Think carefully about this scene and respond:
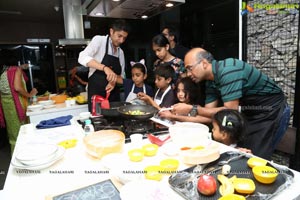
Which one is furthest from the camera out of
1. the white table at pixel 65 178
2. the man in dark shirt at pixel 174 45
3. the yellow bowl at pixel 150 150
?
the man in dark shirt at pixel 174 45

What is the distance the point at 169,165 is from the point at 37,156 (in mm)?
574

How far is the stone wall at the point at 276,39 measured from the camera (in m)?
1.73

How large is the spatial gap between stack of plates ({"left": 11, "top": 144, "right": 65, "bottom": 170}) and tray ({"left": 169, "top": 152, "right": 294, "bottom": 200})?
0.53 m

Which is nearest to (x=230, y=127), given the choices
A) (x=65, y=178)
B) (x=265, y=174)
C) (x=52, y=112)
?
(x=265, y=174)

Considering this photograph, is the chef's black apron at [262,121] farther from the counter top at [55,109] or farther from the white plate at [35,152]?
the counter top at [55,109]

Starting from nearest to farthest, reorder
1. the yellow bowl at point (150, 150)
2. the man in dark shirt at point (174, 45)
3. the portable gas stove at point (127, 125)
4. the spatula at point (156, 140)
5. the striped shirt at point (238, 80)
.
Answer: the yellow bowl at point (150, 150) < the spatula at point (156, 140) < the portable gas stove at point (127, 125) < the striped shirt at point (238, 80) < the man in dark shirt at point (174, 45)

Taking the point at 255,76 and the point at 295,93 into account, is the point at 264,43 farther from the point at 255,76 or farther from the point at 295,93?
the point at 255,76

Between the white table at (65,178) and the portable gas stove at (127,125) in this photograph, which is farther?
the portable gas stove at (127,125)

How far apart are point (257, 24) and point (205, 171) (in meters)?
1.69

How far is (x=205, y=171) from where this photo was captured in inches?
31.4

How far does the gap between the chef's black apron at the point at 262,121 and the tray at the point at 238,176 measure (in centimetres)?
68

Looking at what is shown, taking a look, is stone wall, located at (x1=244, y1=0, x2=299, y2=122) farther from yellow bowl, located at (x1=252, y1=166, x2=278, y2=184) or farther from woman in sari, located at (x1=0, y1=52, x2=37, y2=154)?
woman in sari, located at (x1=0, y1=52, x2=37, y2=154)

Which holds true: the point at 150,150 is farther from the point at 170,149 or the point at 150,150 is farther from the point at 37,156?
the point at 37,156

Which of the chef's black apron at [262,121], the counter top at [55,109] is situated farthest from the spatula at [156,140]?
the counter top at [55,109]
